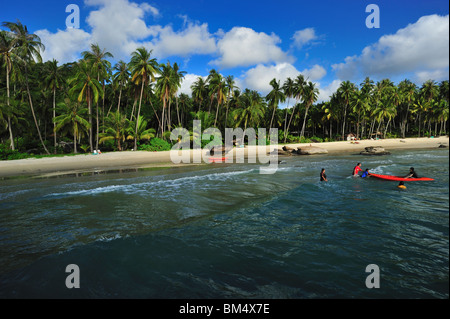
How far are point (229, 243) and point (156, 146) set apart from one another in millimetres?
31659

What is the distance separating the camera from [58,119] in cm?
2989

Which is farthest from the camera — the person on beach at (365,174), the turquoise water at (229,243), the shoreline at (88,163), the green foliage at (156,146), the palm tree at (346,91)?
the palm tree at (346,91)

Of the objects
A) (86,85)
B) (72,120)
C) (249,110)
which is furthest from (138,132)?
(249,110)

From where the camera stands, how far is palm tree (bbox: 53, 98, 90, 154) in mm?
29609

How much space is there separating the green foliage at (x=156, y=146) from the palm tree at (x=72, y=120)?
806cm

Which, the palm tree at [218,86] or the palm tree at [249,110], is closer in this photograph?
the palm tree at [218,86]

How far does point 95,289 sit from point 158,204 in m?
6.26

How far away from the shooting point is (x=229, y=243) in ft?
22.5

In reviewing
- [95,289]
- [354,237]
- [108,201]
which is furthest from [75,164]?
[354,237]

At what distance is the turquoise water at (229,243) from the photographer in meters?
4.85

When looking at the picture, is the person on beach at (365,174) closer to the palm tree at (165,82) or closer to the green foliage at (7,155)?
Answer: the palm tree at (165,82)

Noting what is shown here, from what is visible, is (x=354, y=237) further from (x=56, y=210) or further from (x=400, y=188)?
(x=56, y=210)

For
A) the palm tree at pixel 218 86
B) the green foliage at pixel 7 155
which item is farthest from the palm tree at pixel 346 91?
the green foliage at pixel 7 155

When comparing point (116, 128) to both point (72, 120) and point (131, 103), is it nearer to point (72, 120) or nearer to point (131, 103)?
point (72, 120)
